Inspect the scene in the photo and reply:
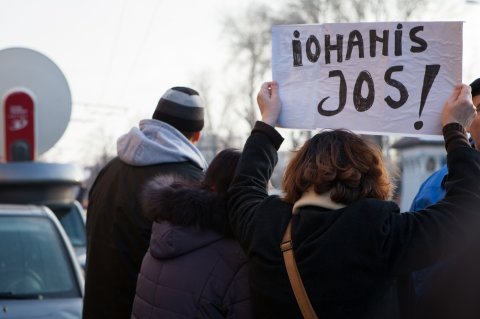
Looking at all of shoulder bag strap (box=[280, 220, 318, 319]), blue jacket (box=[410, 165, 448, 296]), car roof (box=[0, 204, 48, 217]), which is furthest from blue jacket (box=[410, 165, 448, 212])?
car roof (box=[0, 204, 48, 217])

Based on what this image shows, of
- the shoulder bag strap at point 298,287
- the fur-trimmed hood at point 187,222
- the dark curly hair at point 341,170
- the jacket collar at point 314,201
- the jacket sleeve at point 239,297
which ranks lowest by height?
the jacket sleeve at point 239,297

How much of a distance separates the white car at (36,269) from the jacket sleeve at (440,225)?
3125 millimetres

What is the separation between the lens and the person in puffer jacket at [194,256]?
3.29 meters

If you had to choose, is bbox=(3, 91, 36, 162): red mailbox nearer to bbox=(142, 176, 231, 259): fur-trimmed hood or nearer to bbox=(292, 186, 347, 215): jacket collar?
bbox=(142, 176, 231, 259): fur-trimmed hood

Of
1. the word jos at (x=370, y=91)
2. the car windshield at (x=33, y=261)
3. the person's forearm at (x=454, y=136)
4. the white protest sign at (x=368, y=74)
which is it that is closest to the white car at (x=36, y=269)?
the car windshield at (x=33, y=261)

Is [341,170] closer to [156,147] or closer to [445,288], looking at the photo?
[445,288]

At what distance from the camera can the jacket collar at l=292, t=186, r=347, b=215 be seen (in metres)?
2.85

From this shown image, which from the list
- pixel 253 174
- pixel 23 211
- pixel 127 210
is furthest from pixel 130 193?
pixel 23 211

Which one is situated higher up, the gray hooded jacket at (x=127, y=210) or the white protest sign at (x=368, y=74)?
the white protest sign at (x=368, y=74)

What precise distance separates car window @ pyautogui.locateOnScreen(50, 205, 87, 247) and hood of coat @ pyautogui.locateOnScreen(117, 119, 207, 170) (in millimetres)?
6407

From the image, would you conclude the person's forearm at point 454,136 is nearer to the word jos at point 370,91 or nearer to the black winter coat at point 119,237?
the word jos at point 370,91

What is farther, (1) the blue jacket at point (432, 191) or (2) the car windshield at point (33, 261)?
(2) the car windshield at point (33, 261)

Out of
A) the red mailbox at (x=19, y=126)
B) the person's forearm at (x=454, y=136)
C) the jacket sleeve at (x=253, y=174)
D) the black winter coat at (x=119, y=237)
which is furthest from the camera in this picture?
the red mailbox at (x=19, y=126)

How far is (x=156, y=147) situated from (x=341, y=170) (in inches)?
53.1
